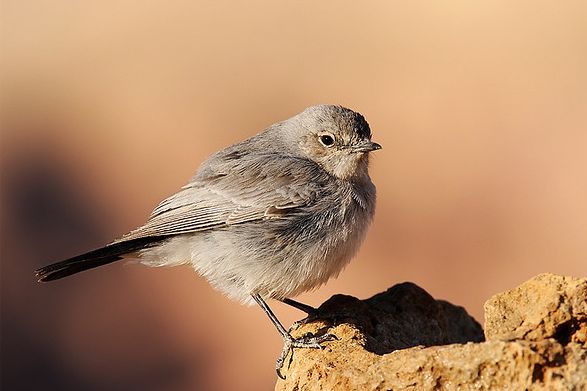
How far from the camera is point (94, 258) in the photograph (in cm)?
571

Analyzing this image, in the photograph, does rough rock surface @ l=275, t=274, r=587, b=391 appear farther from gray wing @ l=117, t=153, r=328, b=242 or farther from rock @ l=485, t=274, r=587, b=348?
gray wing @ l=117, t=153, r=328, b=242

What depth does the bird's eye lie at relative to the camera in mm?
5902

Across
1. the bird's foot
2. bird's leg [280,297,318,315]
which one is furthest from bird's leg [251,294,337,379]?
bird's leg [280,297,318,315]

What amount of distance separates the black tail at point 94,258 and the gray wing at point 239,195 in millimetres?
82

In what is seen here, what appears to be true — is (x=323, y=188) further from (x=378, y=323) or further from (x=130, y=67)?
(x=130, y=67)

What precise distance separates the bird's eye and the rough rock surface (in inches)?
48.3

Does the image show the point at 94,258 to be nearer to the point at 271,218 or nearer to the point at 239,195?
the point at 239,195

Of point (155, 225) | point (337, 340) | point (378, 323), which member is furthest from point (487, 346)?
→ point (155, 225)

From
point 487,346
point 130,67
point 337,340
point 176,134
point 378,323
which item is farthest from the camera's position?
point 130,67

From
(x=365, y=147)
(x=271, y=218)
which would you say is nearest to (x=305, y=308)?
(x=271, y=218)

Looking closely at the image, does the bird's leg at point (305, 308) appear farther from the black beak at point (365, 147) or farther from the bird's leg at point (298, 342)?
the black beak at point (365, 147)

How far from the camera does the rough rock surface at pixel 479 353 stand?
3.52 m

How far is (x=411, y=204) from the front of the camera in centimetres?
1104

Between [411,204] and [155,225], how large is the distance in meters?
5.76
